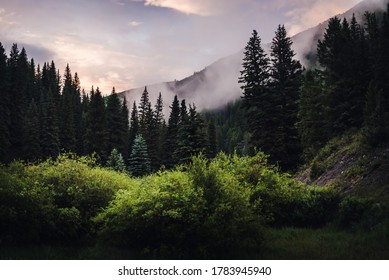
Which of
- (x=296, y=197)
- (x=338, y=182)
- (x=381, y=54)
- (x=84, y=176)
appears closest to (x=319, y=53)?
(x=381, y=54)

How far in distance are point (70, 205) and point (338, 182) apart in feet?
54.4

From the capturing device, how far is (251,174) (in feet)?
62.3

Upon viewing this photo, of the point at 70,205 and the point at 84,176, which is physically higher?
the point at 84,176

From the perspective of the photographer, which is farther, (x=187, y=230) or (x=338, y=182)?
(x=338, y=182)

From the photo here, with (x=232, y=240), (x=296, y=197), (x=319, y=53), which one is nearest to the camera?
(x=232, y=240)

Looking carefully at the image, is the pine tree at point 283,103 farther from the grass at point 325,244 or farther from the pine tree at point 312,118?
the grass at point 325,244

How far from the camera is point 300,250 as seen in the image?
13008mm

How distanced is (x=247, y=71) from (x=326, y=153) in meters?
11.6

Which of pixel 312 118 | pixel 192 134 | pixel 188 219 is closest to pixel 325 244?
pixel 188 219

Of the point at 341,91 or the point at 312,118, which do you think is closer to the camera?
the point at 341,91

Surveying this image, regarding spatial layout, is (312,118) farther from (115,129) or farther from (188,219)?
(115,129)

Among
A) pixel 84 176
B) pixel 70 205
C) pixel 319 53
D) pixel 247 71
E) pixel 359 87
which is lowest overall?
pixel 70 205
